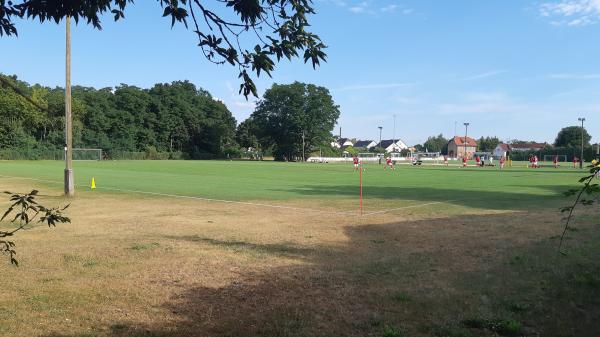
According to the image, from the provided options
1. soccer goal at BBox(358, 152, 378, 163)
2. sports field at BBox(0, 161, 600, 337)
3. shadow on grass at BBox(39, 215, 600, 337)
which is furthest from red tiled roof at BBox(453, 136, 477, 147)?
shadow on grass at BBox(39, 215, 600, 337)

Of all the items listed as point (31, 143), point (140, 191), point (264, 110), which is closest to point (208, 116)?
point (264, 110)

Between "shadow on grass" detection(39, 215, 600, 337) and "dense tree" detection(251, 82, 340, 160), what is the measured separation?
92153mm

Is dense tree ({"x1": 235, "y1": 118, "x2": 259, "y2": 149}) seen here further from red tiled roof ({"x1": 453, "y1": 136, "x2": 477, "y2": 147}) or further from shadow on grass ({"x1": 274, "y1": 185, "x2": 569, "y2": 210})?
shadow on grass ({"x1": 274, "y1": 185, "x2": 569, "y2": 210})

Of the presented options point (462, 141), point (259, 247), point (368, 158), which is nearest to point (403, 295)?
point (259, 247)

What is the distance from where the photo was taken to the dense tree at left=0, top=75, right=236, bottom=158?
84.6 metres

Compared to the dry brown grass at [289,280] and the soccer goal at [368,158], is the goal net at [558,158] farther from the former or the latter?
the dry brown grass at [289,280]

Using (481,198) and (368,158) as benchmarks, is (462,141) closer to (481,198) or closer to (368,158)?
(368,158)

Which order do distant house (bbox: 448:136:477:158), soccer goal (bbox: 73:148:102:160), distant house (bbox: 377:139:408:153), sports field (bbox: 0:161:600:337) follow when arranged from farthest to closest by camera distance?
distant house (bbox: 377:139:408:153)
distant house (bbox: 448:136:477:158)
soccer goal (bbox: 73:148:102:160)
sports field (bbox: 0:161:600:337)

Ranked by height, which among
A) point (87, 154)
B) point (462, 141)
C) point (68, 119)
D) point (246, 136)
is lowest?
point (87, 154)

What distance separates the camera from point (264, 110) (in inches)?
4139

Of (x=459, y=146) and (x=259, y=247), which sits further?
(x=459, y=146)

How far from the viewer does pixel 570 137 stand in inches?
5197

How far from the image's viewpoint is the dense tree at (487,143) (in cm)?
17100

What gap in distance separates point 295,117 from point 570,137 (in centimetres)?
8079
